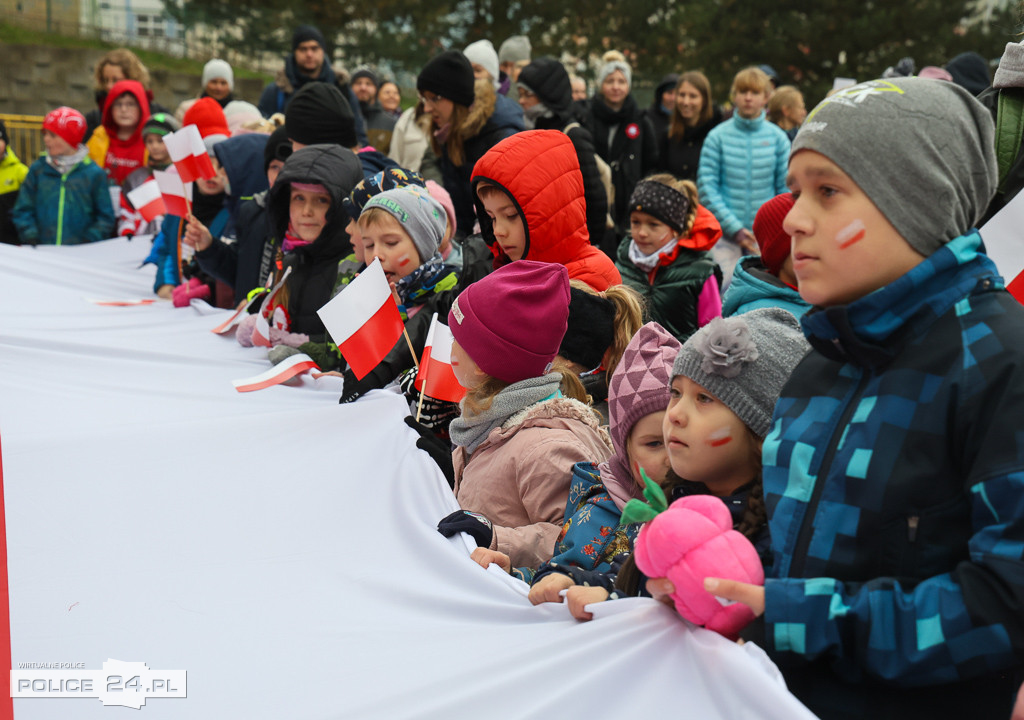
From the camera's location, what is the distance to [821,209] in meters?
1.61

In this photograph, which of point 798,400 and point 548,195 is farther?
point 548,195

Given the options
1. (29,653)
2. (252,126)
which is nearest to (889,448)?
(29,653)

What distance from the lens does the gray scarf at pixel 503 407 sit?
9.39ft

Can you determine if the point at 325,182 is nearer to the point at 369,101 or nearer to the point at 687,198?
the point at 687,198

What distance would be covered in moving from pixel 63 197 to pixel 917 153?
9.15 meters

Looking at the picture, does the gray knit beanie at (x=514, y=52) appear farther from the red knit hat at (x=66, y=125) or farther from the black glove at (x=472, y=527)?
the black glove at (x=472, y=527)

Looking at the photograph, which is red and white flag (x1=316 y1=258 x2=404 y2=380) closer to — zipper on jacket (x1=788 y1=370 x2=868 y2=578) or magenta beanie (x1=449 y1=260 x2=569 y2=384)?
magenta beanie (x1=449 y1=260 x2=569 y2=384)

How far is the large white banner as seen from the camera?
1.76 metres

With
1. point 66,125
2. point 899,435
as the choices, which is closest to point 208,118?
point 66,125

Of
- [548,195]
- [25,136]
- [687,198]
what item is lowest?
[25,136]

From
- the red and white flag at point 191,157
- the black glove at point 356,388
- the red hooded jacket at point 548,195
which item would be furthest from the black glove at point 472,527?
the red and white flag at point 191,157

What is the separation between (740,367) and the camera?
2008 millimetres

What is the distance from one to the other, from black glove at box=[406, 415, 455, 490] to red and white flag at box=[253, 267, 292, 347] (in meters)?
1.94
